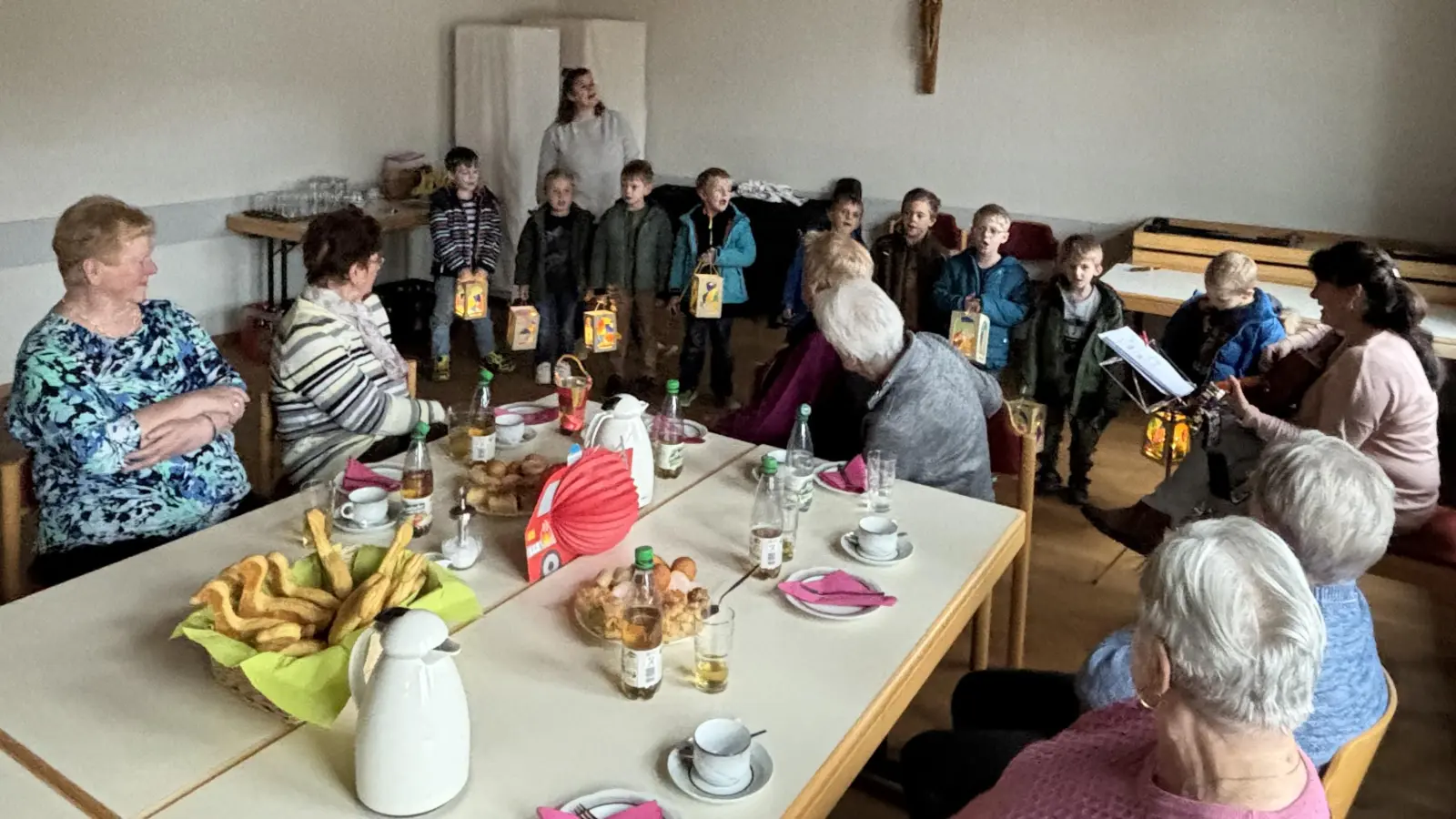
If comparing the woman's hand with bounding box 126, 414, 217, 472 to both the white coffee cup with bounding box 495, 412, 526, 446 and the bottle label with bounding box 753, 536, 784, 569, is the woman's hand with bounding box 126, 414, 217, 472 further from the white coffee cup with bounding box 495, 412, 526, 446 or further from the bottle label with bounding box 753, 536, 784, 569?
the bottle label with bounding box 753, 536, 784, 569

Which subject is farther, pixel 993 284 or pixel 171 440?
pixel 993 284

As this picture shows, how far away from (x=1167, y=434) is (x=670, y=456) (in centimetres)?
156

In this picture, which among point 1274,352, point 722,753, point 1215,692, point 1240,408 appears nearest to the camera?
point 1215,692

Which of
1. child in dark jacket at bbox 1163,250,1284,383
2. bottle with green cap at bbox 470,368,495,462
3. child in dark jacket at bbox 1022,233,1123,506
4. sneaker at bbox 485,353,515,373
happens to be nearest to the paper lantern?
child in dark jacket at bbox 1163,250,1284,383

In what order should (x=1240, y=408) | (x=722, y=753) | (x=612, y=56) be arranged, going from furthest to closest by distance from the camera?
(x=612, y=56), (x=1240, y=408), (x=722, y=753)

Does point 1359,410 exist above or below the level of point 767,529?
above

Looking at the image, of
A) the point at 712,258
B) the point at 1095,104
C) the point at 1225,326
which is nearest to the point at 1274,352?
the point at 1225,326

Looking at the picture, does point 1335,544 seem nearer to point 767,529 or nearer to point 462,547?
point 767,529

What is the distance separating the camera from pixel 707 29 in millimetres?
6676

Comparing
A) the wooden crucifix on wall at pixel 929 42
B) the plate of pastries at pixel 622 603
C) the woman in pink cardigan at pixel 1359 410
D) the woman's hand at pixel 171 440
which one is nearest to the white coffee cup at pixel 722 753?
the plate of pastries at pixel 622 603

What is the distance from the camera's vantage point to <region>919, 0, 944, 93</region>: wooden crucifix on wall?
5859 millimetres

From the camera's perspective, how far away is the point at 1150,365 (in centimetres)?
315

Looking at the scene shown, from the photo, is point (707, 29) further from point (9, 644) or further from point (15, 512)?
point (9, 644)

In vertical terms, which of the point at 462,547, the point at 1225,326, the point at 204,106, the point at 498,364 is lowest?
the point at 498,364
